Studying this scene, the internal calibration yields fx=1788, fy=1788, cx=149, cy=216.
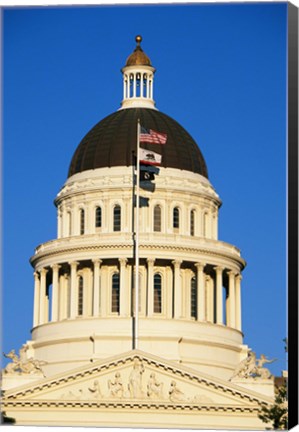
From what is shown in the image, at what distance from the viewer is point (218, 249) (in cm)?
11250

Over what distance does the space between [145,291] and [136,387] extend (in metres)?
16.0

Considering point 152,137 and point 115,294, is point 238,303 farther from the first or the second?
point 152,137

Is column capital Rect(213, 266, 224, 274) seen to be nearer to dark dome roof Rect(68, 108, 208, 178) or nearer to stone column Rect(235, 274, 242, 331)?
stone column Rect(235, 274, 242, 331)

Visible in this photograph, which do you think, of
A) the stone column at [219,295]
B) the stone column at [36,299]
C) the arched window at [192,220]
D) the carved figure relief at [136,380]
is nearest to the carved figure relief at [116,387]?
the carved figure relief at [136,380]

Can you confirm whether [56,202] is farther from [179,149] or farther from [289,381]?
[289,381]

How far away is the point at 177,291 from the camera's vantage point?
363 ft

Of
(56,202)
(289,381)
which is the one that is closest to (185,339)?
(56,202)

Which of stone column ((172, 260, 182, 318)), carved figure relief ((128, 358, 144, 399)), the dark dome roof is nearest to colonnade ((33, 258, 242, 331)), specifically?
stone column ((172, 260, 182, 318))

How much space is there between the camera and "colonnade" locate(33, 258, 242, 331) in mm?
110500

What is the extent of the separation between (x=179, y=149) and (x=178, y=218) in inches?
174

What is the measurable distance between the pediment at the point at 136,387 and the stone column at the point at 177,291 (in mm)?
14209

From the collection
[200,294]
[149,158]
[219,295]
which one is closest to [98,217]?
[200,294]

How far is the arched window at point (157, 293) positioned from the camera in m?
111

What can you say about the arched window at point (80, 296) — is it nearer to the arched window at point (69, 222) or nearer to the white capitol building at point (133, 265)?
the white capitol building at point (133, 265)
